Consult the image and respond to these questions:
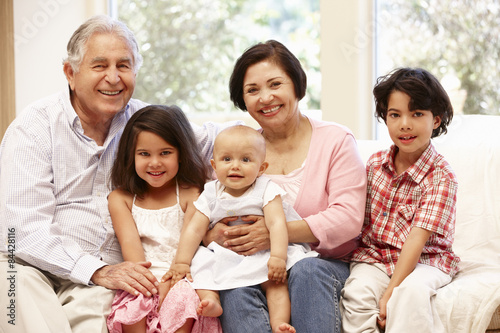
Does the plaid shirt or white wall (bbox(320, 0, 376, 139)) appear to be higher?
white wall (bbox(320, 0, 376, 139))

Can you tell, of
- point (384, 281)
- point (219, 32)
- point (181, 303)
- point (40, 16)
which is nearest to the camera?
point (181, 303)

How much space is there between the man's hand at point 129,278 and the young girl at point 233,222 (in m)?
0.08

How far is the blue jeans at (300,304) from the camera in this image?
1.95 metres

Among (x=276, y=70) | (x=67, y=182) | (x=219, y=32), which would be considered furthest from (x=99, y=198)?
(x=219, y=32)

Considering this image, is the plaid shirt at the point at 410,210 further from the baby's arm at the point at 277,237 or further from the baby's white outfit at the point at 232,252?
the baby's arm at the point at 277,237

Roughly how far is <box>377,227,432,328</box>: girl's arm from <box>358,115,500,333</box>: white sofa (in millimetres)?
127

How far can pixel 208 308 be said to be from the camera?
6.31ft

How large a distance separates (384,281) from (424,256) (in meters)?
0.18

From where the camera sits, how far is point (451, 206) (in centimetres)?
211

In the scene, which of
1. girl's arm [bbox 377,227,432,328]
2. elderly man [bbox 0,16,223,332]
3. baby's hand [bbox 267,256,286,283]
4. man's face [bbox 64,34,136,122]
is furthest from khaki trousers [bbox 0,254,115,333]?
girl's arm [bbox 377,227,432,328]

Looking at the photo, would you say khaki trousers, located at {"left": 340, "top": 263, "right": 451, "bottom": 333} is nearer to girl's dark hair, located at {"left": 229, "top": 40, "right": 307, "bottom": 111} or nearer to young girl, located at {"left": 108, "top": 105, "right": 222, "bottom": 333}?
young girl, located at {"left": 108, "top": 105, "right": 222, "bottom": 333}

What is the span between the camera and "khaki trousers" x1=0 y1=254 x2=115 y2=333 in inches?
77.2

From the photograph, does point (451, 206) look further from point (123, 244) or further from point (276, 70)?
point (123, 244)

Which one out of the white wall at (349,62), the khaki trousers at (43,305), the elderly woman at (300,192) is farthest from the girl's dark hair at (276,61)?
the white wall at (349,62)
